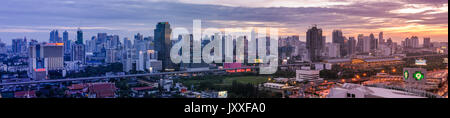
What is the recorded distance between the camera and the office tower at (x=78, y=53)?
8438 mm

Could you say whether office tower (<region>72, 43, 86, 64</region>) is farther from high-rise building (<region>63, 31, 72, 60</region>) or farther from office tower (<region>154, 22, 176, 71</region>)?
office tower (<region>154, 22, 176, 71</region>)

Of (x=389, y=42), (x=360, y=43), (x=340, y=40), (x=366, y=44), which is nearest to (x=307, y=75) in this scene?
(x=340, y=40)

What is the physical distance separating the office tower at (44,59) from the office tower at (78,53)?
107 centimetres

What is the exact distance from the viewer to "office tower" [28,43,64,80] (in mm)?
6066

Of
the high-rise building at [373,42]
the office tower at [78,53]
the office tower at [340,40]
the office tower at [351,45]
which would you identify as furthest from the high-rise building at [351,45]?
the office tower at [78,53]

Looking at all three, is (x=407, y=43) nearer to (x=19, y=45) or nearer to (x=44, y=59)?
(x=44, y=59)

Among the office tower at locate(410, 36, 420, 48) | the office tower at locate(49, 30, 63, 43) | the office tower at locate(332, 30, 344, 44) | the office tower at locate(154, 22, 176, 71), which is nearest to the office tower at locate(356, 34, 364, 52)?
the office tower at locate(332, 30, 344, 44)

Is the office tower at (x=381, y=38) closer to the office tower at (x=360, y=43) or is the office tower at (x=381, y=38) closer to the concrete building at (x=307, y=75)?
the office tower at (x=360, y=43)

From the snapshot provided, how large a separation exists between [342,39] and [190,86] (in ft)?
29.7

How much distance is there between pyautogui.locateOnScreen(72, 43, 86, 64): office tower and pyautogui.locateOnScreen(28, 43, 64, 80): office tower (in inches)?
42.2

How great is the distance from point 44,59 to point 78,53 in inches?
88.5

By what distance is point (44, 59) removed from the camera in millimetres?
6535
